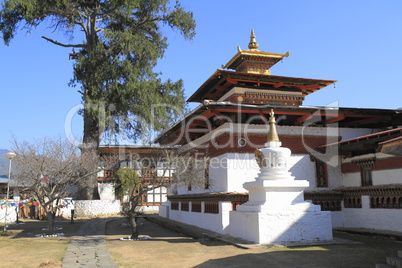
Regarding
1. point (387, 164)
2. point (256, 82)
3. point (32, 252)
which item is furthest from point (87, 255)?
point (256, 82)

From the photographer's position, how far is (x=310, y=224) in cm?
1134

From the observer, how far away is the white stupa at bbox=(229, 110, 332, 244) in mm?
11062

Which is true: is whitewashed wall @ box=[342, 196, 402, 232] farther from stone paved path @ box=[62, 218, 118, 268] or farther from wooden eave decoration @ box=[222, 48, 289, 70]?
stone paved path @ box=[62, 218, 118, 268]

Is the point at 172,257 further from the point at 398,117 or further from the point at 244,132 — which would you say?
the point at 398,117

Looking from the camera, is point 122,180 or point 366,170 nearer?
point 366,170

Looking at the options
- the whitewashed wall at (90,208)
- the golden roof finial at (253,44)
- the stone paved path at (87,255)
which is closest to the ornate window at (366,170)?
the golden roof finial at (253,44)

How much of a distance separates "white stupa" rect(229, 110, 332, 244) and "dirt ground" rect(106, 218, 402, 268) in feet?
2.19

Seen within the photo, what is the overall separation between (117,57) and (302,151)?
1769 cm

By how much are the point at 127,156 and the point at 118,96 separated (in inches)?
270

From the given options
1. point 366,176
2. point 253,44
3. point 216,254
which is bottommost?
point 216,254

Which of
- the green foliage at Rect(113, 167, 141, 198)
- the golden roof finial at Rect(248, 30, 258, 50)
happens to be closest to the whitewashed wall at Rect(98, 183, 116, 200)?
the green foliage at Rect(113, 167, 141, 198)

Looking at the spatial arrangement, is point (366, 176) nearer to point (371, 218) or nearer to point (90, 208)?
point (371, 218)

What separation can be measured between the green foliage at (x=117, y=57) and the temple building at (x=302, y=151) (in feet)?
33.7

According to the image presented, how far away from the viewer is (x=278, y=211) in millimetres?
11188
